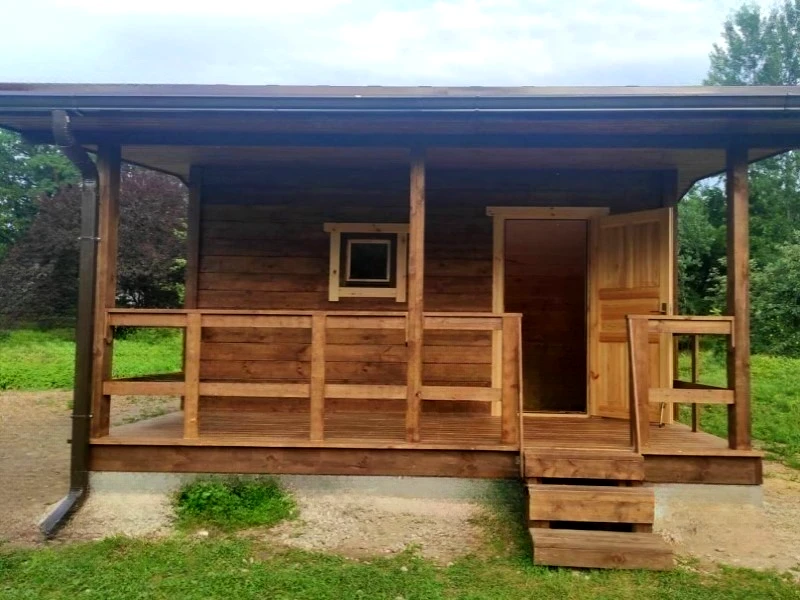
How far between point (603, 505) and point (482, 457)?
0.84m

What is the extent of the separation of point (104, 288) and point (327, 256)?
81.8 inches

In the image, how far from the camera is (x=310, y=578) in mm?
3531

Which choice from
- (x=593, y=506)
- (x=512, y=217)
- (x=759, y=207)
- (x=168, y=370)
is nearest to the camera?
(x=593, y=506)

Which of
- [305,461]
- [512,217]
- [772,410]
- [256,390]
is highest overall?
[512,217]

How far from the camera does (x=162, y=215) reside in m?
18.0

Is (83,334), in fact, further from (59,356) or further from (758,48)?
(758,48)

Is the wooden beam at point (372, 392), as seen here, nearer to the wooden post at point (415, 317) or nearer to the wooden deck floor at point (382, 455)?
the wooden post at point (415, 317)

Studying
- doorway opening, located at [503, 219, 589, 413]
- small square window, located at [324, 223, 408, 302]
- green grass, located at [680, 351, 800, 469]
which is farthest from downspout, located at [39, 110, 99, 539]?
green grass, located at [680, 351, 800, 469]

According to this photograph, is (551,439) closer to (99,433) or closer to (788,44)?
(99,433)

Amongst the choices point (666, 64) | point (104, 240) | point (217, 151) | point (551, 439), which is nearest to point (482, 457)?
point (551, 439)

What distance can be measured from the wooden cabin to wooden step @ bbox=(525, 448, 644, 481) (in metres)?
0.01

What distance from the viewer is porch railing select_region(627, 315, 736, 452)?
4301 millimetres

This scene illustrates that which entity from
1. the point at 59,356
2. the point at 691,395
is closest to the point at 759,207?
the point at 691,395

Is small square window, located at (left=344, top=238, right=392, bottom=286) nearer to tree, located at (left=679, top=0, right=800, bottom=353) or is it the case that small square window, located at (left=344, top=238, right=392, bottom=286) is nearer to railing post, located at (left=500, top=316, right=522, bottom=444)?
railing post, located at (left=500, top=316, right=522, bottom=444)
